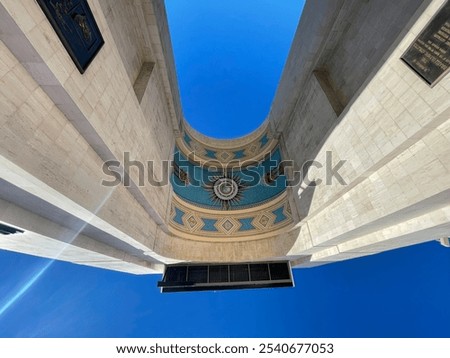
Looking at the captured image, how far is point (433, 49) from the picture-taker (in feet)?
12.6

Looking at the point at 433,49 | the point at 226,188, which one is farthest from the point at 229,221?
the point at 433,49

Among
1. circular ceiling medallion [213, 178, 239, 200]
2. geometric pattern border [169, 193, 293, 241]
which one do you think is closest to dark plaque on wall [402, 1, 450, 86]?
geometric pattern border [169, 193, 293, 241]

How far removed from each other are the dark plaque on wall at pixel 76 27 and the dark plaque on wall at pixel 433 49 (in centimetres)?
662

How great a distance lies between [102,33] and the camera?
171 inches

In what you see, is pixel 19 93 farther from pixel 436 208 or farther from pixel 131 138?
pixel 436 208

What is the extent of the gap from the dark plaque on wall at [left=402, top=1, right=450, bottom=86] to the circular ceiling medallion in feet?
29.4

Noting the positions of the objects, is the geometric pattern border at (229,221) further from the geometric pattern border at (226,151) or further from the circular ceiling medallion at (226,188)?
the geometric pattern border at (226,151)

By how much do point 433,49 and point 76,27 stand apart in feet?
22.1

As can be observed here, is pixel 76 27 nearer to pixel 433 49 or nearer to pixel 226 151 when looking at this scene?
pixel 433 49

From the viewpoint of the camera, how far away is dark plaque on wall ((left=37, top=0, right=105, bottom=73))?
3178 mm

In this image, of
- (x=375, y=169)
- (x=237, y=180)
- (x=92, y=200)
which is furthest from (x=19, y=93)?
(x=237, y=180)

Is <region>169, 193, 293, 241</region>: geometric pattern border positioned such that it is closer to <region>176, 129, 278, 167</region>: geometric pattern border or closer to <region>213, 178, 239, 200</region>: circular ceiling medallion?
<region>213, 178, 239, 200</region>: circular ceiling medallion

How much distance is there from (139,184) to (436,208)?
8092 millimetres

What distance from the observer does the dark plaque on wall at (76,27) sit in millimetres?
3178
